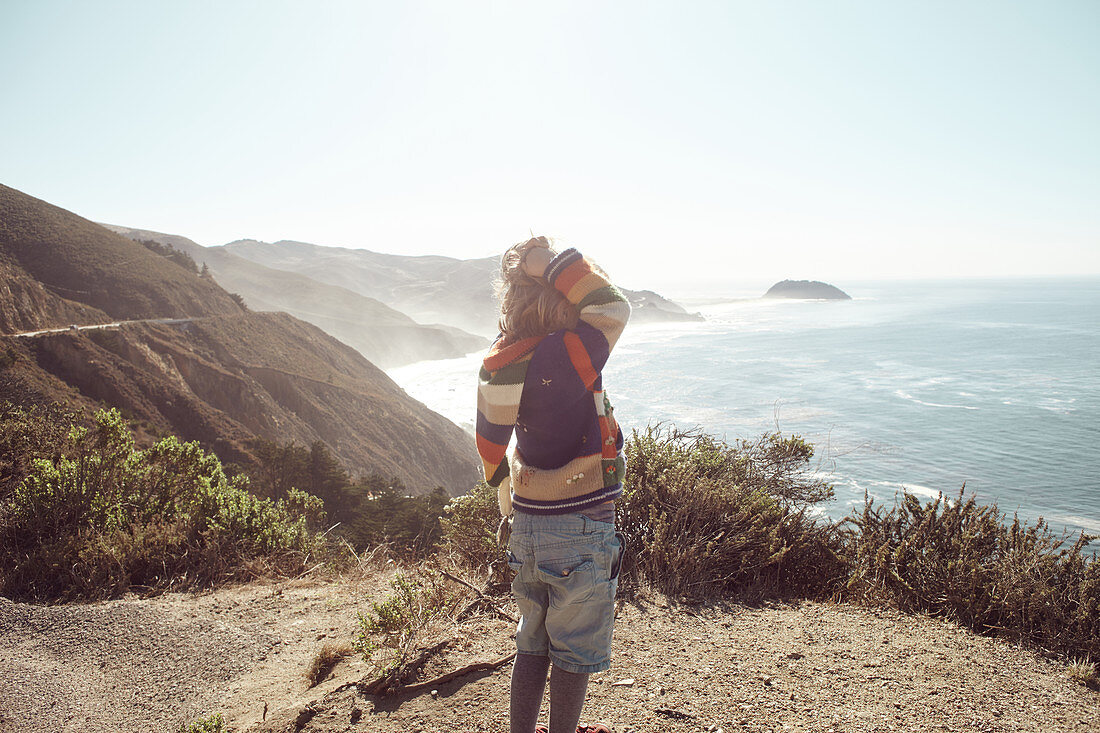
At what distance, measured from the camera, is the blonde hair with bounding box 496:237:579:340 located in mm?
1883

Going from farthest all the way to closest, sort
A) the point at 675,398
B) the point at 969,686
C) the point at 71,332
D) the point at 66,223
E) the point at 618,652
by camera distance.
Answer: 1. the point at 675,398
2. the point at 66,223
3. the point at 71,332
4. the point at 618,652
5. the point at 969,686

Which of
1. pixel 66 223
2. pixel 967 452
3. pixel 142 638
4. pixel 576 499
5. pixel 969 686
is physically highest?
pixel 66 223

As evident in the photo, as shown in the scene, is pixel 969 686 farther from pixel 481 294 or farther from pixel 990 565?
pixel 481 294

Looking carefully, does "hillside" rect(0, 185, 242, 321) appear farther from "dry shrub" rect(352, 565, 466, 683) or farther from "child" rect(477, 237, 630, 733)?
"child" rect(477, 237, 630, 733)

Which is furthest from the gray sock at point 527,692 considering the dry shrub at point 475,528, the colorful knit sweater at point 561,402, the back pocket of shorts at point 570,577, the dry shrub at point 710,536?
the dry shrub at point 475,528

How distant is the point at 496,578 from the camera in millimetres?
4121

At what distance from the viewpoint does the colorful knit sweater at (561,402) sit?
1.83 m

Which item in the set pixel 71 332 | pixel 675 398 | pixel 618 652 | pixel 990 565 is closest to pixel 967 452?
pixel 675 398

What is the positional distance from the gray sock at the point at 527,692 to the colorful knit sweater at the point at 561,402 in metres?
0.55

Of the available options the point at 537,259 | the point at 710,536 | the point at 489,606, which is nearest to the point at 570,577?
the point at 537,259

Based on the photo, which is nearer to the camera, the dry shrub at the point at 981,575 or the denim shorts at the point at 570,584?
the denim shorts at the point at 570,584

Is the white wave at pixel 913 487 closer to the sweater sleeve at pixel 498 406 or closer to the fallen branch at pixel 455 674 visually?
the fallen branch at pixel 455 674

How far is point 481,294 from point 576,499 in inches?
6960

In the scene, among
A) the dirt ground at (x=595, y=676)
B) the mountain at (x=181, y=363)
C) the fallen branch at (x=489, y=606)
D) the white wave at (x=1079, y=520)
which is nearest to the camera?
the dirt ground at (x=595, y=676)
